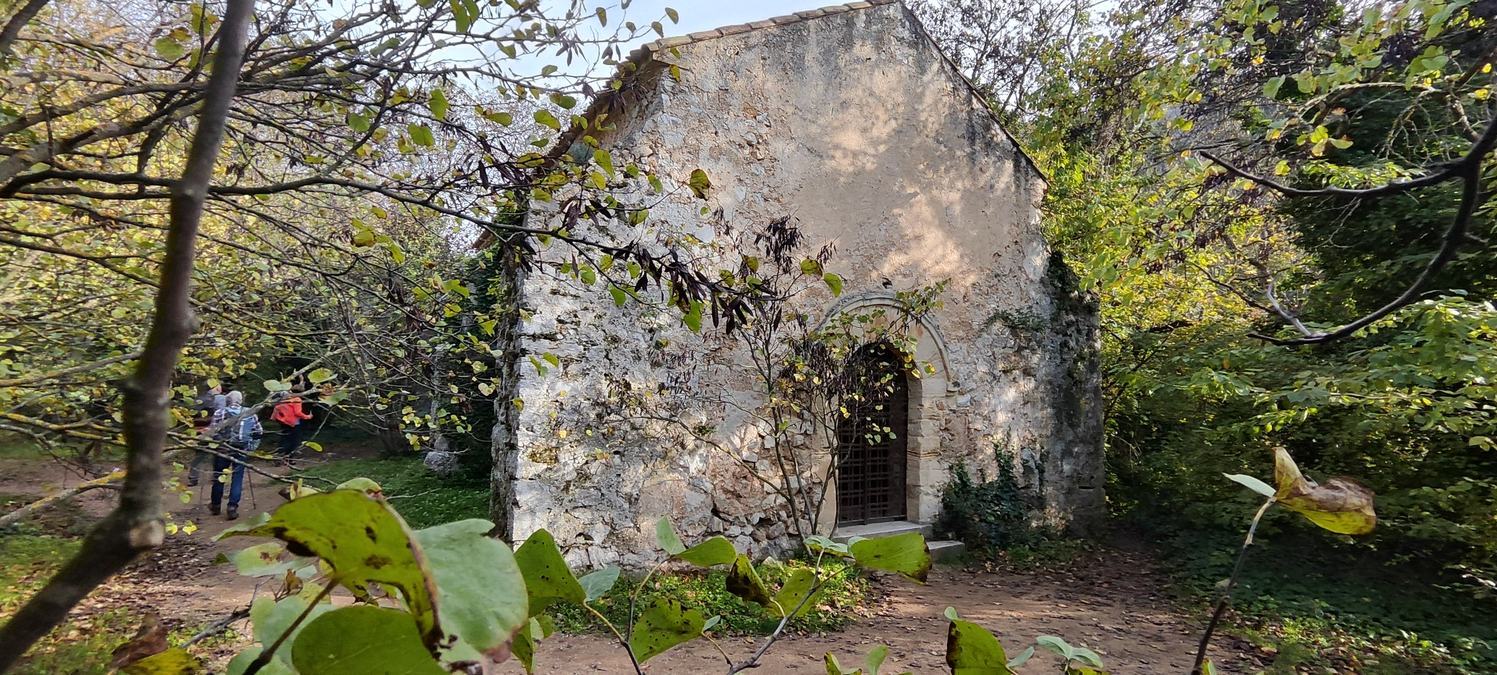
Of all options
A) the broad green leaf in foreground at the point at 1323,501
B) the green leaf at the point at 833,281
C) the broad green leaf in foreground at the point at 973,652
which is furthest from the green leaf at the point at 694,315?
the broad green leaf in foreground at the point at 1323,501

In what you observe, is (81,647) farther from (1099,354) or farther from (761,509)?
(1099,354)

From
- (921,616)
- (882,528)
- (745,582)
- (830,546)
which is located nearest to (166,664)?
(745,582)

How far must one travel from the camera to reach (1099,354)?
25.7 feet

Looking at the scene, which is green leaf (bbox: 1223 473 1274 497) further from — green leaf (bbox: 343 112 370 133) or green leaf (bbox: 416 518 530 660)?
green leaf (bbox: 343 112 370 133)

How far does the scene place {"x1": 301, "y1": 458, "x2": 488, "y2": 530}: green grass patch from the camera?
730 cm

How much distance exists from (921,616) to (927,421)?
2042 millimetres

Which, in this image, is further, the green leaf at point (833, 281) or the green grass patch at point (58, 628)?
the green grass patch at point (58, 628)

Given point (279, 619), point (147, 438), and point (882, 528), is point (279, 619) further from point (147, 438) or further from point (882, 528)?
point (882, 528)

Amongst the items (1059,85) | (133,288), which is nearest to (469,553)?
(133,288)

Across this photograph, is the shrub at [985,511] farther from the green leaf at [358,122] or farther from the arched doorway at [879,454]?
the green leaf at [358,122]

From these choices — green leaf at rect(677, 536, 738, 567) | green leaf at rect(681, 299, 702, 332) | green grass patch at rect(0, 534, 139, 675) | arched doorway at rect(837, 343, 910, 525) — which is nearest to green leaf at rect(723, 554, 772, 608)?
green leaf at rect(677, 536, 738, 567)

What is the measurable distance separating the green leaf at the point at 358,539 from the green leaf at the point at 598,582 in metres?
0.41

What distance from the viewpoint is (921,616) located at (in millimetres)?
5172

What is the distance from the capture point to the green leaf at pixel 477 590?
319 millimetres
